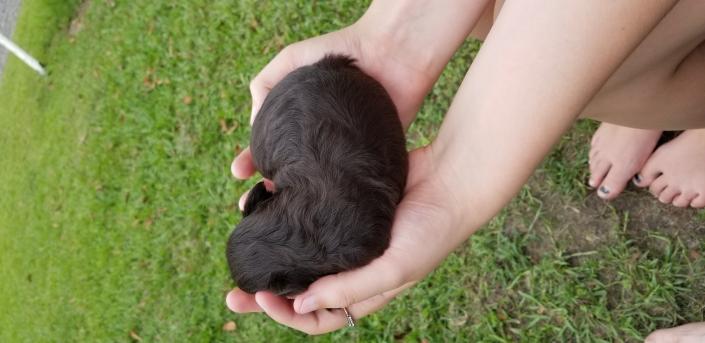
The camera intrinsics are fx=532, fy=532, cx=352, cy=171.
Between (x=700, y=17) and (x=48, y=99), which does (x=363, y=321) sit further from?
(x=48, y=99)

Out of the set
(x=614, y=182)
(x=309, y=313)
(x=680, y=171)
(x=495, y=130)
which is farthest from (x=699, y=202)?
(x=309, y=313)

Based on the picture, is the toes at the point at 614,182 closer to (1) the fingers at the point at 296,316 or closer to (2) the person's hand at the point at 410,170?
(2) the person's hand at the point at 410,170

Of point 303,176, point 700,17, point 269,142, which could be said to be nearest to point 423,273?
point 303,176

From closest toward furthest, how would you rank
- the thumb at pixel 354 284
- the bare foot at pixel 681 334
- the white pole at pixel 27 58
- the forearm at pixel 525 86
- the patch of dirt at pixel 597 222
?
the forearm at pixel 525 86, the thumb at pixel 354 284, the bare foot at pixel 681 334, the patch of dirt at pixel 597 222, the white pole at pixel 27 58

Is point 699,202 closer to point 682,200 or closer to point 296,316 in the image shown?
point 682,200

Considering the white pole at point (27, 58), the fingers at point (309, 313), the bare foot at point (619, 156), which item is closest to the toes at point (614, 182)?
the bare foot at point (619, 156)

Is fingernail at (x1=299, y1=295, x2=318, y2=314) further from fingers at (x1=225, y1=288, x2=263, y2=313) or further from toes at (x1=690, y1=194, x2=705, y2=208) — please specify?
toes at (x1=690, y1=194, x2=705, y2=208)
